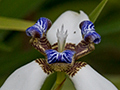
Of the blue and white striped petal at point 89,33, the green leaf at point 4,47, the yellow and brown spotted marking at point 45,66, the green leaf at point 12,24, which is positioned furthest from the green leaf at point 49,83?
the green leaf at point 4,47

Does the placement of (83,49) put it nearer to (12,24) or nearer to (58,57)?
(58,57)

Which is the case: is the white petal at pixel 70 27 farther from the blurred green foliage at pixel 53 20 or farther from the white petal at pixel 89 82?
the blurred green foliage at pixel 53 20

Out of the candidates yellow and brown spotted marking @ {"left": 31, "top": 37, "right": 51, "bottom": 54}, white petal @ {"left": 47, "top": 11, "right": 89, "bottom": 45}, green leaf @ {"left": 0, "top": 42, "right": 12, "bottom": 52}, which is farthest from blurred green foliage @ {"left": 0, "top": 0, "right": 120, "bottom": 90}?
yellow and brown spotted marking @ {"left": 31, "top": 37, "right": 51, "bottom": 54}

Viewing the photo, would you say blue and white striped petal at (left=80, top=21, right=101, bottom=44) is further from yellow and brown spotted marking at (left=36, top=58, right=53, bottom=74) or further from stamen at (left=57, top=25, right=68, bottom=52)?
yellow and brown spotted marking at (left=36, top=58, right=53, bottom=74)

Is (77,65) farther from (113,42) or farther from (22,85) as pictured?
(113,42)

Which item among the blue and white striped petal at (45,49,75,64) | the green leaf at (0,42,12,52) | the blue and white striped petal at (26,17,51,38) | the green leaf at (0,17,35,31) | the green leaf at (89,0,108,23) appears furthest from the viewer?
the green leaf at (0,42,12,52)
